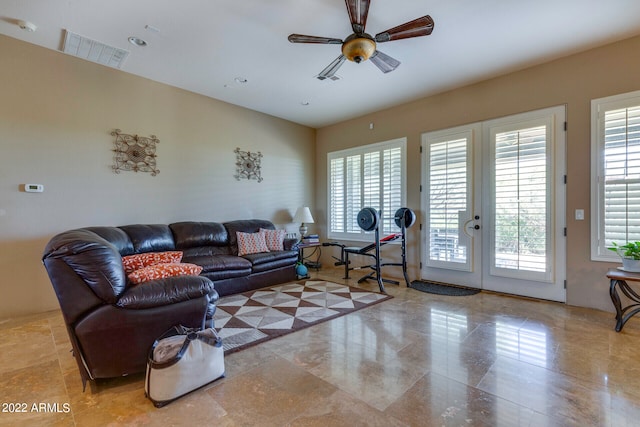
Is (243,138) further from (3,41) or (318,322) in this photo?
(318,322)

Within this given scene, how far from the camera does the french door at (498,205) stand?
3602 mm

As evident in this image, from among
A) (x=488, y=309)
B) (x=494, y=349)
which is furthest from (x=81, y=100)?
(x=488, y=309)

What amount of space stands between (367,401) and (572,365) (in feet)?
5.49

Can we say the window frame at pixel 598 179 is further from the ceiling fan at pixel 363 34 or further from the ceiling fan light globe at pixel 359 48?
the ceiling fan light globe at pixel 359 48

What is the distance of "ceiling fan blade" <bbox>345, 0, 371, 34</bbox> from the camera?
2260mm

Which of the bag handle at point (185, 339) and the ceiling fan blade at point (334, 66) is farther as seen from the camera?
the ceiling fan blade at point (334, 66)

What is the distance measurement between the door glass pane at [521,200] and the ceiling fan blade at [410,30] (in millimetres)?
2292

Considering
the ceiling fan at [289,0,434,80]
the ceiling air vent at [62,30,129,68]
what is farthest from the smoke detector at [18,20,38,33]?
the ceiling fan at [289,0,434,80]

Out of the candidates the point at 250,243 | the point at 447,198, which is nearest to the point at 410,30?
the point at 447,198

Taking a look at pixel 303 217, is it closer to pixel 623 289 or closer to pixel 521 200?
pixel 521 200

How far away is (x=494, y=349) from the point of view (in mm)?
2430

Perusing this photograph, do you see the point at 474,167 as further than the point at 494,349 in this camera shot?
Yes

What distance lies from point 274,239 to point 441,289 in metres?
2.79

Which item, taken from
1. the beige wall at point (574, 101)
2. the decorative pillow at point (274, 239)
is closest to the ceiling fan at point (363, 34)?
the beige wall at point (574, 101)
